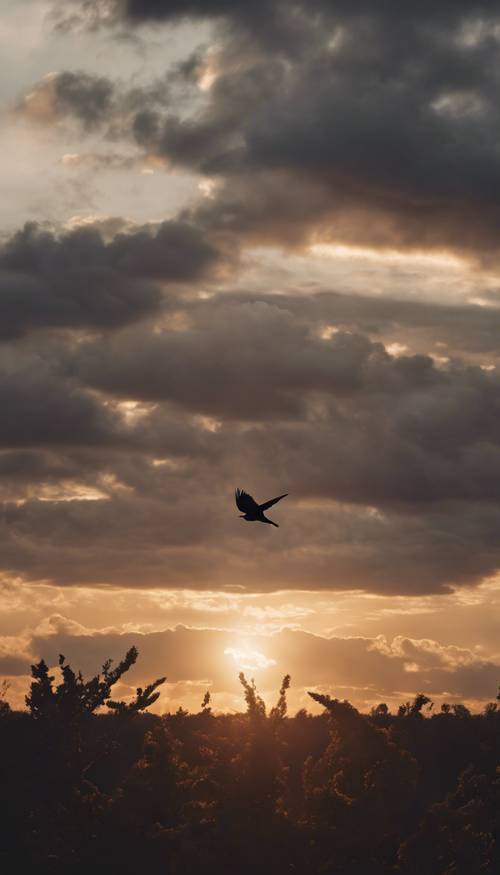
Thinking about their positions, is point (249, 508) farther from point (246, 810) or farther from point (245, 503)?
point (246, 810)

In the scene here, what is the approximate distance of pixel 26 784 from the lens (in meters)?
58.8

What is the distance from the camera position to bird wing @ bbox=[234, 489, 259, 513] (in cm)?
4156

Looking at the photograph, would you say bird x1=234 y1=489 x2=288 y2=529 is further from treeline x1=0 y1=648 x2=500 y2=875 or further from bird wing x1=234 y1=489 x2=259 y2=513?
treeline x1=0 y1=648 x2=500 y2=875

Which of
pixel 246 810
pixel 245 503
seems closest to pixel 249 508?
pixel 245 503

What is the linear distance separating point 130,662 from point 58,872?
53.7 feet

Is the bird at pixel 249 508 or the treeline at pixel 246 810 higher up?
the bird at pixel 249 508

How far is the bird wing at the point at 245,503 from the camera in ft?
136

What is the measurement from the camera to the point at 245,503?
137 feet

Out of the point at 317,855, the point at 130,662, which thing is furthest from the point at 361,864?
the point at 130,662

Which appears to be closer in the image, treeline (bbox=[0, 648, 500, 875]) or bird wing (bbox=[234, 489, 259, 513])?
bird wing (bbox=[234, 489, 259, 513])

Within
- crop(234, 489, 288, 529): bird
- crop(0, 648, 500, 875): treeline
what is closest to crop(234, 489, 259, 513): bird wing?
crop(234, 489, 288, 529): bird

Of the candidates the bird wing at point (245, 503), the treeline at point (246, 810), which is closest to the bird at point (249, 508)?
the bird wing at point (245, 503)

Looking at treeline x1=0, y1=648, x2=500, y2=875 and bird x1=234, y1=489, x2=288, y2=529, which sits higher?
bird x1=234, y1=489, x2=288, y2=529

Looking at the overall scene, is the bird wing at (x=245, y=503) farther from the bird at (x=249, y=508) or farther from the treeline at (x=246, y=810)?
the treeline at (x=246, y=810)
